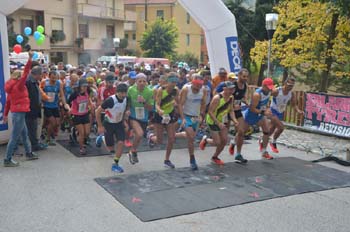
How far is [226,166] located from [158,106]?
5.83 feet

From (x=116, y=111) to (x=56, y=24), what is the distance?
32837mm

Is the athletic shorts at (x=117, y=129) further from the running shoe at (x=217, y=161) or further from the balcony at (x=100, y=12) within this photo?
the balcony at (x=100, y=12)

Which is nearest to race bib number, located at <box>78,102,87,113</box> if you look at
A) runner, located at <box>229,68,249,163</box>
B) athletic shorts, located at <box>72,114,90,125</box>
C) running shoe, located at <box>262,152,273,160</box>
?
athletic shorts, located at <box>72,114,90,125</box>

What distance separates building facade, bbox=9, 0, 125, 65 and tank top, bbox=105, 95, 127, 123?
28.7 metres

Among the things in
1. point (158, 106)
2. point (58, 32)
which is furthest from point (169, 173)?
point (58, 32)

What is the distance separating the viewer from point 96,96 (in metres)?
9.74

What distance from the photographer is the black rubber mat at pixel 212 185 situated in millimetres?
5668

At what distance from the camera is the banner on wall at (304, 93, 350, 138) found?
10617 mm

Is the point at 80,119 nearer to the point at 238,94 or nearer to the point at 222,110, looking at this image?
the point at 222,110

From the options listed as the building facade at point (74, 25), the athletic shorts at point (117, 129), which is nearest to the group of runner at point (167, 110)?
the athletic shorts at point (117, 129)

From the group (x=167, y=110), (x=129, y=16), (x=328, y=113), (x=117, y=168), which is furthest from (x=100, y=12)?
(x=117, y=168)

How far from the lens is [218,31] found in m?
11.1

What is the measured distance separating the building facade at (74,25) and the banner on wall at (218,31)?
84.6 feet

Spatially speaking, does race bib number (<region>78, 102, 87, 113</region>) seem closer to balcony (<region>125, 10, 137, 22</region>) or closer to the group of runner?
the group of runner
